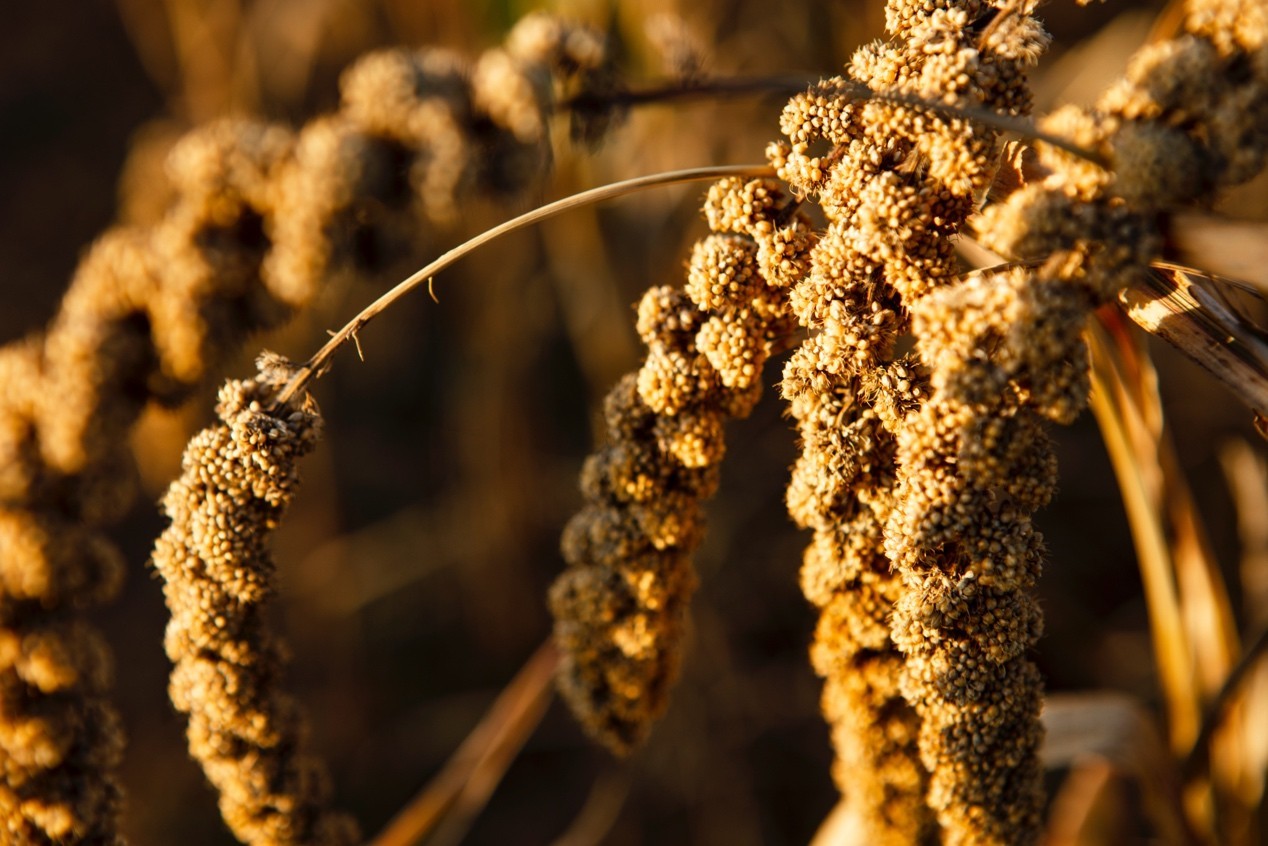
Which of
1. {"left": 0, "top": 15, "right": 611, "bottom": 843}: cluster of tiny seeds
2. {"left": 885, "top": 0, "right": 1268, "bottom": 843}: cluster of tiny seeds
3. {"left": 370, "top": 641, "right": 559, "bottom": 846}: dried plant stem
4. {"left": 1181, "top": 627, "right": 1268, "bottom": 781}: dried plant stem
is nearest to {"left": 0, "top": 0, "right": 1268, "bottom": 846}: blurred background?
{"left": 370, "top": 641, "right": 559, "bottom": 846}: dried plant stem

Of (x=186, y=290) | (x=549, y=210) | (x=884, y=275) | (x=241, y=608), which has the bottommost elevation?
(x=884, y=275)

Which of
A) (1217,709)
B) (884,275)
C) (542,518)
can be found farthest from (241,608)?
(542,518)

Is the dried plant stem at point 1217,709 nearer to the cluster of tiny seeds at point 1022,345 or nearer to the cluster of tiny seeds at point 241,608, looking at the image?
the cluster of tiny seeds at point 1022,345

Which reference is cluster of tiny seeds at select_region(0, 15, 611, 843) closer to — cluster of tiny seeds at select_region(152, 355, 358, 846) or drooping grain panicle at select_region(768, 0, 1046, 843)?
cluster of tiny seeds at select_region(152, 355, 358, 846)

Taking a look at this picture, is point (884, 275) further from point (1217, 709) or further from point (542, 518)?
point (542, 518)

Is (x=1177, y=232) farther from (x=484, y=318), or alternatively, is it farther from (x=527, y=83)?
(x=484, y=318)

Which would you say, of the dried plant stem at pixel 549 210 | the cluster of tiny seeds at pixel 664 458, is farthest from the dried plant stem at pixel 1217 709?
the dried plant stem at pixel 549 210
